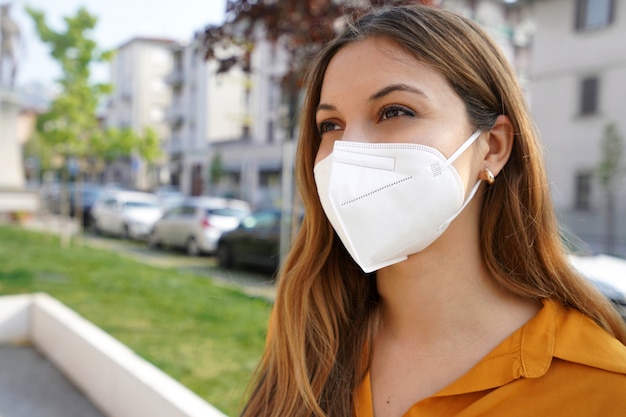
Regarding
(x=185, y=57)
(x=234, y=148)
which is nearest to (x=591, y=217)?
(x=234, y=148)

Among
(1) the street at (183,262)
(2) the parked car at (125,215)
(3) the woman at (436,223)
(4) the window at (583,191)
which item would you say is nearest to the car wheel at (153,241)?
(1) the street at (183,262)

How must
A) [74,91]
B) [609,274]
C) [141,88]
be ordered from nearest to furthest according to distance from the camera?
[609,274] < [74,91] < [141,88]

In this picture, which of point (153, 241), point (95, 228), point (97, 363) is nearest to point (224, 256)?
point (153, 241)

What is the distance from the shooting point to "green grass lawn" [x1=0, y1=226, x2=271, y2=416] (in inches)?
170

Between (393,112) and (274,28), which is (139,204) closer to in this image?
(274,28)

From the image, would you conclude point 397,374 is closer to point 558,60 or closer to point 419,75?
point 419,75

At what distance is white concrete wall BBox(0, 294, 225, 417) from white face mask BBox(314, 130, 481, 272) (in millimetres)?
1500

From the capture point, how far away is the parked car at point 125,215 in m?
18.2

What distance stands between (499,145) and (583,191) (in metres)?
21.0

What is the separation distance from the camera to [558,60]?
20.7m

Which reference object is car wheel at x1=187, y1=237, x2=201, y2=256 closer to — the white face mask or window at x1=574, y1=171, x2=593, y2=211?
the white face mask

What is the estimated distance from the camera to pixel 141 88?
58438mm

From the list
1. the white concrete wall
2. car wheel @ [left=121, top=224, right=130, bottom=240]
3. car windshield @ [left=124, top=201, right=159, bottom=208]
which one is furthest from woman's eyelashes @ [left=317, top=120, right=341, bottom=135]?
car windshield @ [left=124, top=201, right=159, bottom=208]

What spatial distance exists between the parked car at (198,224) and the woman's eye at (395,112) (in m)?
12.2
